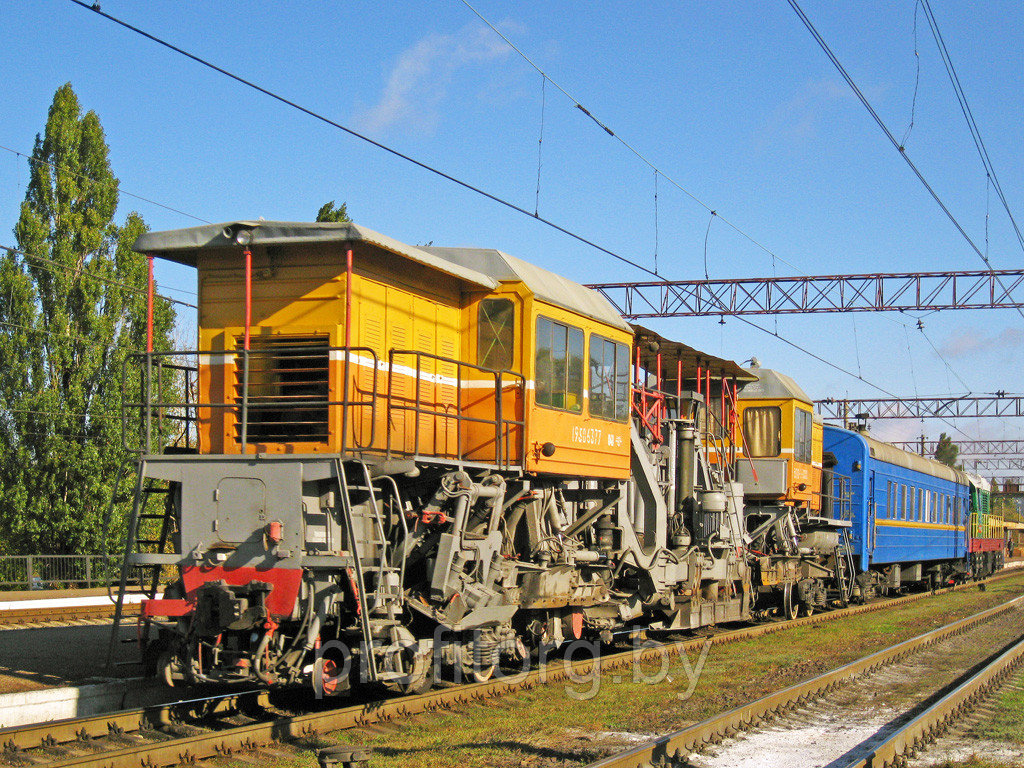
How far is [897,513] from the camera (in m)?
25.7

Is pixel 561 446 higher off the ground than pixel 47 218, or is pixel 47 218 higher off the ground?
pixel 47 218

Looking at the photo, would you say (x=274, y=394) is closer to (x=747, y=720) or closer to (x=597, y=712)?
(x=597, y=712)

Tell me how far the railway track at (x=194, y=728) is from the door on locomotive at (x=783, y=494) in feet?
31.3

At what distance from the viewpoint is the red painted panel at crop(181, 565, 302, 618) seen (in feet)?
28.0

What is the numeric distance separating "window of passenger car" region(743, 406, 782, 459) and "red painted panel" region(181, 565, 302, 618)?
12.8m

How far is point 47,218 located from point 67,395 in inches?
188

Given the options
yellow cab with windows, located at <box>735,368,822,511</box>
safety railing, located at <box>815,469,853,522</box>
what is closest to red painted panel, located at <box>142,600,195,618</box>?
yellow cab with windows, located at <box>735,368,822,511</box>

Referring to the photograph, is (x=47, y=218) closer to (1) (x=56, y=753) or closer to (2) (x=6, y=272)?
(2) (x=6, y=272)

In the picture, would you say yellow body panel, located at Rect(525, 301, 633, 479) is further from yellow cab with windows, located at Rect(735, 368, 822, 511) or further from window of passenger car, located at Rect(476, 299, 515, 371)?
yellow cab with windows, located at Rect(735, 368, 822, 511)

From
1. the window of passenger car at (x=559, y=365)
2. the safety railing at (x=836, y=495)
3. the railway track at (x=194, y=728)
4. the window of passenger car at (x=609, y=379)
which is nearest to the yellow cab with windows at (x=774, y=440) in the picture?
the safety railing at (x=836, y=495)

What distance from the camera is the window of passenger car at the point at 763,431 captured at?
1981 centimetres

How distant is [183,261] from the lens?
33.4 ft

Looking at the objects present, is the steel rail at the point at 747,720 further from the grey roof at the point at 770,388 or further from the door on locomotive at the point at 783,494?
the grey roof at the point at 770,388

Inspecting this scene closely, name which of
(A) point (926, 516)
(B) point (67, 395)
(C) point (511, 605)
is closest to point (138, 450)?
(C) point (511, 605)
